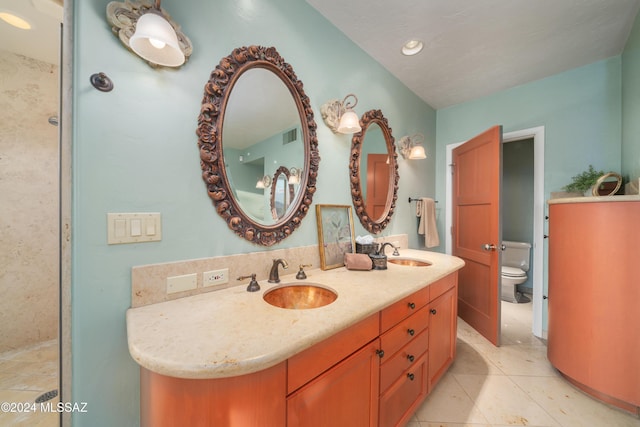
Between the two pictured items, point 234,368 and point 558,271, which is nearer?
point 234,368

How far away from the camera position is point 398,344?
3.70 ft

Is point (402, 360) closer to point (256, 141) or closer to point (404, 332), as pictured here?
point (404, 332)

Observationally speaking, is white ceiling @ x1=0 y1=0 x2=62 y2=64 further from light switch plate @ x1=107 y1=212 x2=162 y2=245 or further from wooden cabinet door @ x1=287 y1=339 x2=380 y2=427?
wooden cabinet door @ x1=287 y1=339 x2=380 y2=427

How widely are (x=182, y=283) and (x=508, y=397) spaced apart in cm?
213

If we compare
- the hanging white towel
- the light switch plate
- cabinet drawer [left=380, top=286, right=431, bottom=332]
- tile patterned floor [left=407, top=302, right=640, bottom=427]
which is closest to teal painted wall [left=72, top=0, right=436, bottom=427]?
the light switch plate

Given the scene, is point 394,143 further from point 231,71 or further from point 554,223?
point 231,71

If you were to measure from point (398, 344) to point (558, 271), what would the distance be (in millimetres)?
1520

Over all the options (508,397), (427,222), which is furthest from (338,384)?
(427,222)

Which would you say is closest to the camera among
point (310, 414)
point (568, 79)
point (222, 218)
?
point (310, 414)

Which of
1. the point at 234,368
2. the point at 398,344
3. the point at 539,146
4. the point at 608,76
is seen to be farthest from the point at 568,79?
the point at 234,368

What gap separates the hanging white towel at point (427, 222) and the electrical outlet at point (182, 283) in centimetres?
221

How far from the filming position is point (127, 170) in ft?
2.90

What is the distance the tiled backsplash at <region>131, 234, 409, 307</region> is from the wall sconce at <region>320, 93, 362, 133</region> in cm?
82

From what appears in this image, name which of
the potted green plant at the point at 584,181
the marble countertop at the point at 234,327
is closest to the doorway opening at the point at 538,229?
→ the potted green plant at the point at 584,181
